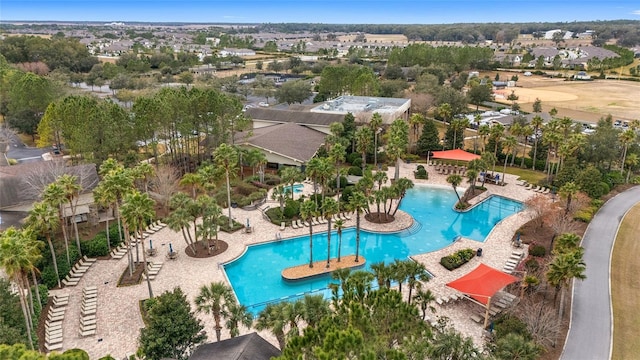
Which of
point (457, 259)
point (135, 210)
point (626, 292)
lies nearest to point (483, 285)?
point (457, 259)

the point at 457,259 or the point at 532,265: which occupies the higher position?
the point at 532,265

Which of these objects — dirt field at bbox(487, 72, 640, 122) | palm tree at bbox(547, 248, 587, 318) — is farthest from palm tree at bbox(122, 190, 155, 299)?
dirt field at bbox(487, 72, 640, 122)

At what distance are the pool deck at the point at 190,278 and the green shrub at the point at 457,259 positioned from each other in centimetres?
44

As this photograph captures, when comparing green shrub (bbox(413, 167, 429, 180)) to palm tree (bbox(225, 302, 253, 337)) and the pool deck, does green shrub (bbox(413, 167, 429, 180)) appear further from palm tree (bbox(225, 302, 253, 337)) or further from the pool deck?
palm tree (bbox(225, 302, 253, 337))

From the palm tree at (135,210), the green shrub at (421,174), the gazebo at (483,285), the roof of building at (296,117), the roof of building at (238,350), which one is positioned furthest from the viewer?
the roof of building at (296,117)

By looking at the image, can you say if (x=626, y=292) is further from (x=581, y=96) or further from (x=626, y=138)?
(x=581, y=96)

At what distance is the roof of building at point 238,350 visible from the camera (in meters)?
22.8

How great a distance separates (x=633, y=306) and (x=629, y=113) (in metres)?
87.1

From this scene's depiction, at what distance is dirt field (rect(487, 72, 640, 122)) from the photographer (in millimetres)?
100875

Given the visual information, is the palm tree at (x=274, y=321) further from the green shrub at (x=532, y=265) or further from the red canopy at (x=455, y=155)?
the red canopy at (x=455, y=155)

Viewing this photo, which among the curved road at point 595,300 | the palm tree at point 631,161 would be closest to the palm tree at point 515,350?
the curved road at point 595,300

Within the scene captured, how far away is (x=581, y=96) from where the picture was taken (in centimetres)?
12062

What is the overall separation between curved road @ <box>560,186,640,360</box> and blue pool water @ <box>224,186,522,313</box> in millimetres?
8760

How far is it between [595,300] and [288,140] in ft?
140
